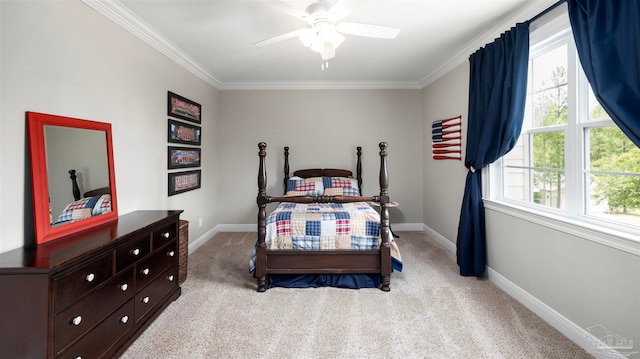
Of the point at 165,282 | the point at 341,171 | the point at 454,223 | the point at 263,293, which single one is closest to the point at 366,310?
the point at 263,293

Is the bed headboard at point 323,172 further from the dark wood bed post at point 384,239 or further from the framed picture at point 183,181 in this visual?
the dark wood bed post at point 384,239

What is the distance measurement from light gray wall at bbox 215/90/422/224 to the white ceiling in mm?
422

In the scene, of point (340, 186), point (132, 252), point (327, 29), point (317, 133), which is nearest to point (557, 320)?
point (327, 29)

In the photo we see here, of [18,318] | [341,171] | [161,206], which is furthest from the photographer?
[341,171]

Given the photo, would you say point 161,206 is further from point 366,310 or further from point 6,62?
point 366,310

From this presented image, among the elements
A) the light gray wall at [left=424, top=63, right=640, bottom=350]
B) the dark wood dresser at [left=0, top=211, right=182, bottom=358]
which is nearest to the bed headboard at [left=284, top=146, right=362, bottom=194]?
the light gray wall at [left=424, top=63, right=640, bottom=350]

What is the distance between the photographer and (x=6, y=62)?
169 cm

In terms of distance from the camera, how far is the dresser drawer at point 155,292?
7.13 ft

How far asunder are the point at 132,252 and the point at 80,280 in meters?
0.45

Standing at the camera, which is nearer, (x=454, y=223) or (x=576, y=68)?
(x=576, y=68)

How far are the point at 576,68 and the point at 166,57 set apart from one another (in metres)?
3.84

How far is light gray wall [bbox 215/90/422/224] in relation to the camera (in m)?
5.10

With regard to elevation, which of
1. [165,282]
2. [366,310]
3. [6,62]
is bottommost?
[366,310]

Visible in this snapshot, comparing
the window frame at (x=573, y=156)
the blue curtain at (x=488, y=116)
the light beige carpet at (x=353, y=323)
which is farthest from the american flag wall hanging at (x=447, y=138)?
the light beige carpet at (x=353, y=323)
